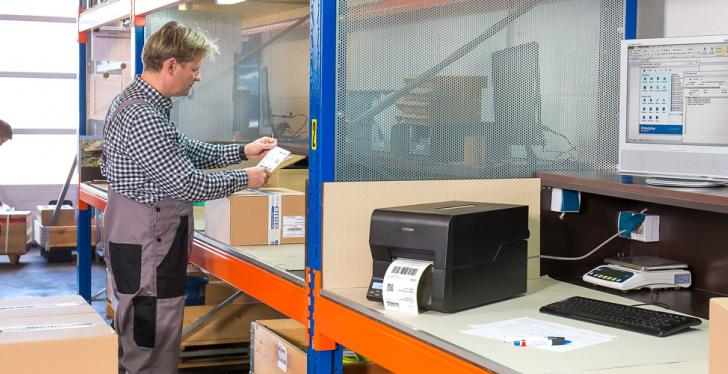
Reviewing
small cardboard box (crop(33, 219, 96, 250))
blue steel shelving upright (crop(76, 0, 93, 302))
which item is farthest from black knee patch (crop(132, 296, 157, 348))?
small cardboard box (crop(33, 219, 96, 250))

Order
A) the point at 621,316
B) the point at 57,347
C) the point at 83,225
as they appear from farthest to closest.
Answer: the point at 83,225 → the point at 621,316 → the point at 57,347

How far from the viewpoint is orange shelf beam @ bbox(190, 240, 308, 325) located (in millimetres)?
3266

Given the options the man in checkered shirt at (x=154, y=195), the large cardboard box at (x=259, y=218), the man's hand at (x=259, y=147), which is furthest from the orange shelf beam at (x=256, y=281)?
the man's hand at (x=259, y=147)

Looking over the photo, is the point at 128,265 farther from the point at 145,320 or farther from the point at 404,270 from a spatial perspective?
the point at 404,270

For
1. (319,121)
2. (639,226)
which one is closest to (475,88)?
(319,121)

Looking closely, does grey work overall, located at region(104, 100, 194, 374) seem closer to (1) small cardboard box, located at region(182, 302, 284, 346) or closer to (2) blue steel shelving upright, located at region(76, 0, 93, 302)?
(1) small cardboard box, located at region(182, 302, 284, 346)

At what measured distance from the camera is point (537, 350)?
7.36 ft

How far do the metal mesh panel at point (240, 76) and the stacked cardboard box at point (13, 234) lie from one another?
469cm

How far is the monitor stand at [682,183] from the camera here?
280 centimetres

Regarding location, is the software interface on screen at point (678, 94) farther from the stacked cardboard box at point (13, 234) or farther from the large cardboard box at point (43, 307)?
the stacked cardboard box at point (13, 234)

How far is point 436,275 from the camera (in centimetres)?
263

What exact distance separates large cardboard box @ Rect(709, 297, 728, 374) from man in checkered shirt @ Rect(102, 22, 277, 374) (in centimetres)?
239

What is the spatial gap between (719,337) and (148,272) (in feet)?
8.65

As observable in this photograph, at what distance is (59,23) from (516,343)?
9.90m
